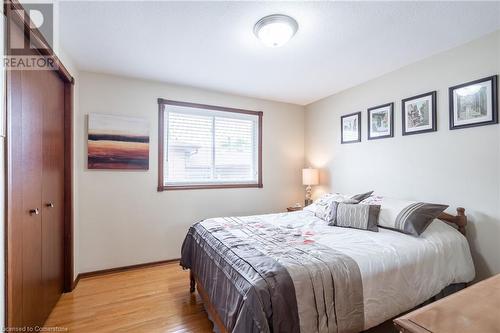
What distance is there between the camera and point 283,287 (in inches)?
51.0

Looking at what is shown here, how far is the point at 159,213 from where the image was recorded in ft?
10.5

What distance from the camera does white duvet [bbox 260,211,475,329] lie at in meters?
1.56

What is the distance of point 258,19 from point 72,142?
7.39ft

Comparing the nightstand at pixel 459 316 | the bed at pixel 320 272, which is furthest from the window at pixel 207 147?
the nightstand at pixel 459 316

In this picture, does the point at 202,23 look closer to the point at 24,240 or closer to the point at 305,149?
the point at 24,240

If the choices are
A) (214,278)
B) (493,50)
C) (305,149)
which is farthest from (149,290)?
(493,50)

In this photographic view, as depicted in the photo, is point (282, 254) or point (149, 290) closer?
point (282, 254)

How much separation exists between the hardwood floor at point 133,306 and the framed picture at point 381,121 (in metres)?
2.08

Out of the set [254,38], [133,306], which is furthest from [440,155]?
[133,306]

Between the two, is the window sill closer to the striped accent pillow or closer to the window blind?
the window blind

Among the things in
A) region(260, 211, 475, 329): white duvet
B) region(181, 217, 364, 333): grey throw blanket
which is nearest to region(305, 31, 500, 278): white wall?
region(260, 211, 475, 329): white duvet

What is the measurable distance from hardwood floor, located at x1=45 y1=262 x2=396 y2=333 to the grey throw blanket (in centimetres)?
45

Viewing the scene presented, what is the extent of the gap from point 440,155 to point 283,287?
2.23m

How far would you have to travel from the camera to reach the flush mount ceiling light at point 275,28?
1831mm
